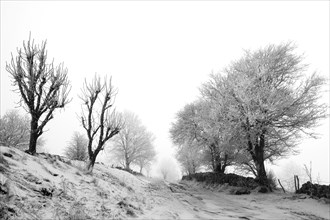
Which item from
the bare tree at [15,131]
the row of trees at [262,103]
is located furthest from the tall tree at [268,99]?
the bare tree at [15,131]

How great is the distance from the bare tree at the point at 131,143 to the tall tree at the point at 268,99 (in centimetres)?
2059

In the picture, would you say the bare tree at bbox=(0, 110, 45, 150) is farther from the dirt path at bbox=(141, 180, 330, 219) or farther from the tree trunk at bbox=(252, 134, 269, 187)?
the tree trunk at bbox=(252, 134, 269, 187)

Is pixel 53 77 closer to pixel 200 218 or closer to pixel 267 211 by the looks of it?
pixel 200 218

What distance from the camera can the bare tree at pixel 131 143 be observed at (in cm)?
3384

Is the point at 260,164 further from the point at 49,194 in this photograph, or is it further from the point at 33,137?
the point at 33,137

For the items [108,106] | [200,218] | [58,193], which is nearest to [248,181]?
[200,218]

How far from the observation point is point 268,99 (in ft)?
42.4

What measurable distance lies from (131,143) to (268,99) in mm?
25256

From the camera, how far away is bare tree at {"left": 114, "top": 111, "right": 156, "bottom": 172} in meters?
33.8

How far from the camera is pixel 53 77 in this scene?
8.56 metres

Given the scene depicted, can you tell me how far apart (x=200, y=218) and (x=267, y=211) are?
4.03 m

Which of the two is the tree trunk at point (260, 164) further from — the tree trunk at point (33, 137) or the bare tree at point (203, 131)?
the tree trunk at point (33, 137)

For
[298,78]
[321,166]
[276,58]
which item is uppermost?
[276,58]

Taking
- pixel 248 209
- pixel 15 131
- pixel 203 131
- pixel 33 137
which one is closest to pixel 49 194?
pixel 33 137
